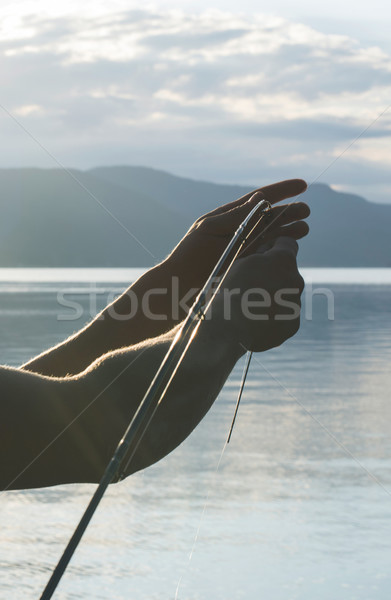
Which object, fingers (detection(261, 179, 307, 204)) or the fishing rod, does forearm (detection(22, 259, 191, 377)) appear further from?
the fishing rod

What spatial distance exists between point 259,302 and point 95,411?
0.31 metres

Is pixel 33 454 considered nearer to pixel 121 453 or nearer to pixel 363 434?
pixel 121 453

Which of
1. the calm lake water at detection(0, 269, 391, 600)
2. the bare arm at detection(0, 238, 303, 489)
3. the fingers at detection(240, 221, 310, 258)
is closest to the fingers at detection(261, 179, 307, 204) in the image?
the fingers at detection(240, 221, 310, 258)

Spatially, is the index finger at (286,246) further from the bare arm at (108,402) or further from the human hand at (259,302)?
the bare arm at (108,402)

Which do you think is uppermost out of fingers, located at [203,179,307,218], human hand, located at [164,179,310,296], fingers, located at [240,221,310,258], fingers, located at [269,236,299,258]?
fingers, located at [269,236,299,258]

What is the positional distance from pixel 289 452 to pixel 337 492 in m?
2.03

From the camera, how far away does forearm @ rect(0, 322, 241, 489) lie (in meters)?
1.09

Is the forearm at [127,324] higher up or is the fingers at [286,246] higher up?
the fingers at [286,246]

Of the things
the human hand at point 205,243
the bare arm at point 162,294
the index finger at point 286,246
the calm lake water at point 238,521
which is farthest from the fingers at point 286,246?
the calm lake water at point 238,521

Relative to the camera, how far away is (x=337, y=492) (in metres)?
7.73

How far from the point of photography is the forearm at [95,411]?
43.0 inches

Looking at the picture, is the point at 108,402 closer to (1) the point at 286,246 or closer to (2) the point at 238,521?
(1) the point at 286,246

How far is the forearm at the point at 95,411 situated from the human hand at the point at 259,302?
27 mm

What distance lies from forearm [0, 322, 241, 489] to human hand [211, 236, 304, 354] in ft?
0.09
